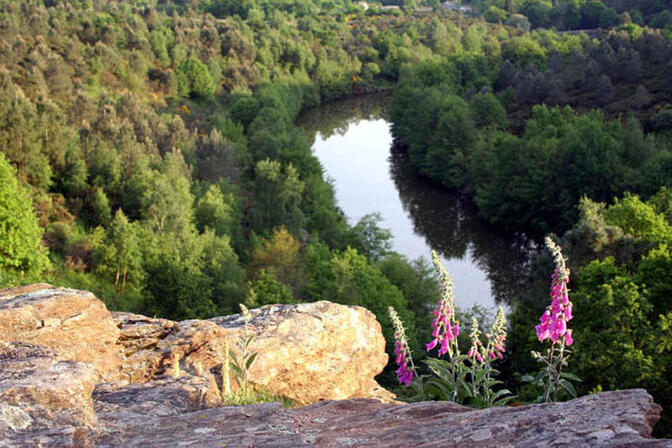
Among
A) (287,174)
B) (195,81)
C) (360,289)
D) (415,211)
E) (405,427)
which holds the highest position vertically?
(195,81)

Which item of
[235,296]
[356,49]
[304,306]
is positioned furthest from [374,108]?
[304,306]

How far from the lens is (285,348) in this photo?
36.8 feet

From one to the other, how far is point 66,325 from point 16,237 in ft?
67.9

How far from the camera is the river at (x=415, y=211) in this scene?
4348 centimetres

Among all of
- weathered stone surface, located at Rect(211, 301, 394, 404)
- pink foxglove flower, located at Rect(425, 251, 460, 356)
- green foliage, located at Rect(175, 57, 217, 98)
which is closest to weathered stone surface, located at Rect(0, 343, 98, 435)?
weathered stone surface, located at Rect(211, 301, 394, 404)

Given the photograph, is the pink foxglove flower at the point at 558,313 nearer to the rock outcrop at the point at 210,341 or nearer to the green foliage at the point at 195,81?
the rock outcrop at the point at 210,341

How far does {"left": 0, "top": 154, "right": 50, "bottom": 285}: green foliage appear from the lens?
1099 inches

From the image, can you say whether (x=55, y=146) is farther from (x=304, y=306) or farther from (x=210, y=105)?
(x=210, y=105)

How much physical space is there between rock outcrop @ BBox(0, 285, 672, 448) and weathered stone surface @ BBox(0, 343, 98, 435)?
0.01 metres

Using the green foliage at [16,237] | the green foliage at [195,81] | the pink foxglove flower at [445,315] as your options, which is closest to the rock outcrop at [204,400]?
the pink foxglove flower at [445,315]

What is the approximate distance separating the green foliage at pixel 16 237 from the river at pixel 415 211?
22.5 m

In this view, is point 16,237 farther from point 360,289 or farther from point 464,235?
point 464,235

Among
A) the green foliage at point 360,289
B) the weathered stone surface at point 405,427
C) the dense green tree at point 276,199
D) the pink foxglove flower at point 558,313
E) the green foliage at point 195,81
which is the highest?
the green foliage at point 195,81

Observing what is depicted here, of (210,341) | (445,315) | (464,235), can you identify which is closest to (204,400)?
(210,341)
